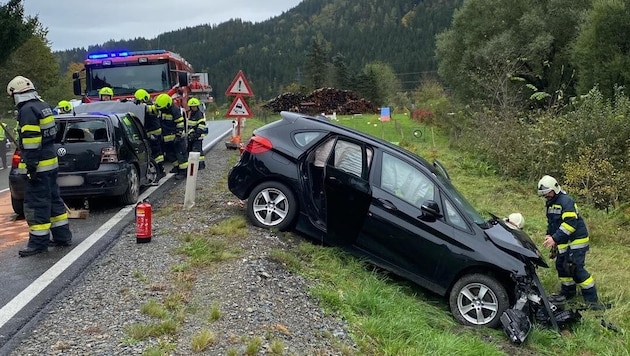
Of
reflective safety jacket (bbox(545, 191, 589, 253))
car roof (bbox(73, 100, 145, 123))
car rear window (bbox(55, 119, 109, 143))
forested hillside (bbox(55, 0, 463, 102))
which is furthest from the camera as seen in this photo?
forested hillside (bbox(55, 0, 463, 102))

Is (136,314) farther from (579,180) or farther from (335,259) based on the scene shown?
(579,180)

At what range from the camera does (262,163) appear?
22.5 feet

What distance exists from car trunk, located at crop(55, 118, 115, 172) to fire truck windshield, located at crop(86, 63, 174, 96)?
6.03m

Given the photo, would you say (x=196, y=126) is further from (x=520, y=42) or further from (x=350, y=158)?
(x=520, y=42)

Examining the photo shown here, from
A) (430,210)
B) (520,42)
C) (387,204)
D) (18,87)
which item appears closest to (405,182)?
(387,204)

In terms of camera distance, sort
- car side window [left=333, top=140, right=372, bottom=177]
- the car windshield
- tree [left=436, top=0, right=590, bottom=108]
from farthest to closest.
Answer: tree [left=436, top=0, right=590, bottom=108]
car side window [left=333, top=140, right=372, bottom=177]
the car windshield

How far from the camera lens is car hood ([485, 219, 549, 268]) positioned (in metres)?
5.82

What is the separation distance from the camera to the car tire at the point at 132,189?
825 centimetres

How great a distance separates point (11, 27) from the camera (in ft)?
76.5

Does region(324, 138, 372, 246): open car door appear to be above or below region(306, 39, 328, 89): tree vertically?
below

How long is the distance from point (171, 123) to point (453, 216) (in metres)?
6.56

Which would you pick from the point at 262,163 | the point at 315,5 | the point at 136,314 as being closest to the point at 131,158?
the point at 262,163

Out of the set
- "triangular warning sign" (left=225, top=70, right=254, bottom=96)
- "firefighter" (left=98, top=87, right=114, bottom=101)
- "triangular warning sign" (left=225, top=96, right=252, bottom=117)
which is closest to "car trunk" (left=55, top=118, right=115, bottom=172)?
"firefighter" (left=98, top=87, right=114, bottom=101)

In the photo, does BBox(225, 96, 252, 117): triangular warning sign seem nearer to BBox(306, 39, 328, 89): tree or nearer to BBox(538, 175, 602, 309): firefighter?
BBox(538, 175, 602, 309): firefighter
